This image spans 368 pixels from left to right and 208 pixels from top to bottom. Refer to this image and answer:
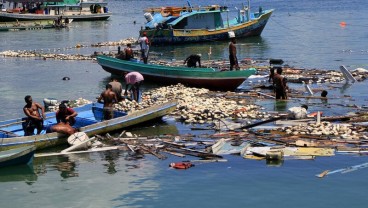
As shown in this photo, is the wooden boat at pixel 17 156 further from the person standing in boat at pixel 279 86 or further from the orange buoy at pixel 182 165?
the person standing in boat at pixel 279 86

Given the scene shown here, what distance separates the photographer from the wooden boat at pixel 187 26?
51406mm

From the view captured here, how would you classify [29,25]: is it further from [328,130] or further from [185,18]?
[328,130]

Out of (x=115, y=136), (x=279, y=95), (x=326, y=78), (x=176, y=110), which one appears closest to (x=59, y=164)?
(x=115, y=136)

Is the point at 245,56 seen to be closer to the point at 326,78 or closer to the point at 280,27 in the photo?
the point at 326,78

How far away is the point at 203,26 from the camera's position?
53.3 meters

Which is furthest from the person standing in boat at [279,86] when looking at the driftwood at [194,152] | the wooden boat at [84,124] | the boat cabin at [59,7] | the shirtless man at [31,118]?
the boat cabin at [59,7]

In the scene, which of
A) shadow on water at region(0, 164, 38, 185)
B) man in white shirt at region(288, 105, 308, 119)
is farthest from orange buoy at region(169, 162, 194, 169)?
man in white shirt at region(288, 105, 308, 119)

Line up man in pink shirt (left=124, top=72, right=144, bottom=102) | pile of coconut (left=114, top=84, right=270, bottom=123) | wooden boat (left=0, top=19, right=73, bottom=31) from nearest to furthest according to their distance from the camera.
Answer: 1. pile of coconut (left=114, top=84, right=270, bottom=123)
2. man in pink shirt (left=124, top=72, right=144, bottom=102)
3. wooden boat (left=0, top=19, right=73, bottom=31)

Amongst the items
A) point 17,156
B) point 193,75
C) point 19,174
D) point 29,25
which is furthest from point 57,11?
point 17,156

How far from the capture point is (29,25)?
257 ft

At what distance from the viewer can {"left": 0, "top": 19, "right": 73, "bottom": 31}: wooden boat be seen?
3024 inches

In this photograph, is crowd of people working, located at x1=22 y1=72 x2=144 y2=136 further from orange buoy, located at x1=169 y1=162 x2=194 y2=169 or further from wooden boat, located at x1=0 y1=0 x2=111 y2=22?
wooden boat, located at x1=0 y1=0 x2=111 y2=22

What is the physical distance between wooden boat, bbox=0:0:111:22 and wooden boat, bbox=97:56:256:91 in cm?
5139

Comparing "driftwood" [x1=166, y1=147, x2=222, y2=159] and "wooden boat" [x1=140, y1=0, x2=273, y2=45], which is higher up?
"wooden boat" [x1=140, y1=0, x2=273, y2=45]
